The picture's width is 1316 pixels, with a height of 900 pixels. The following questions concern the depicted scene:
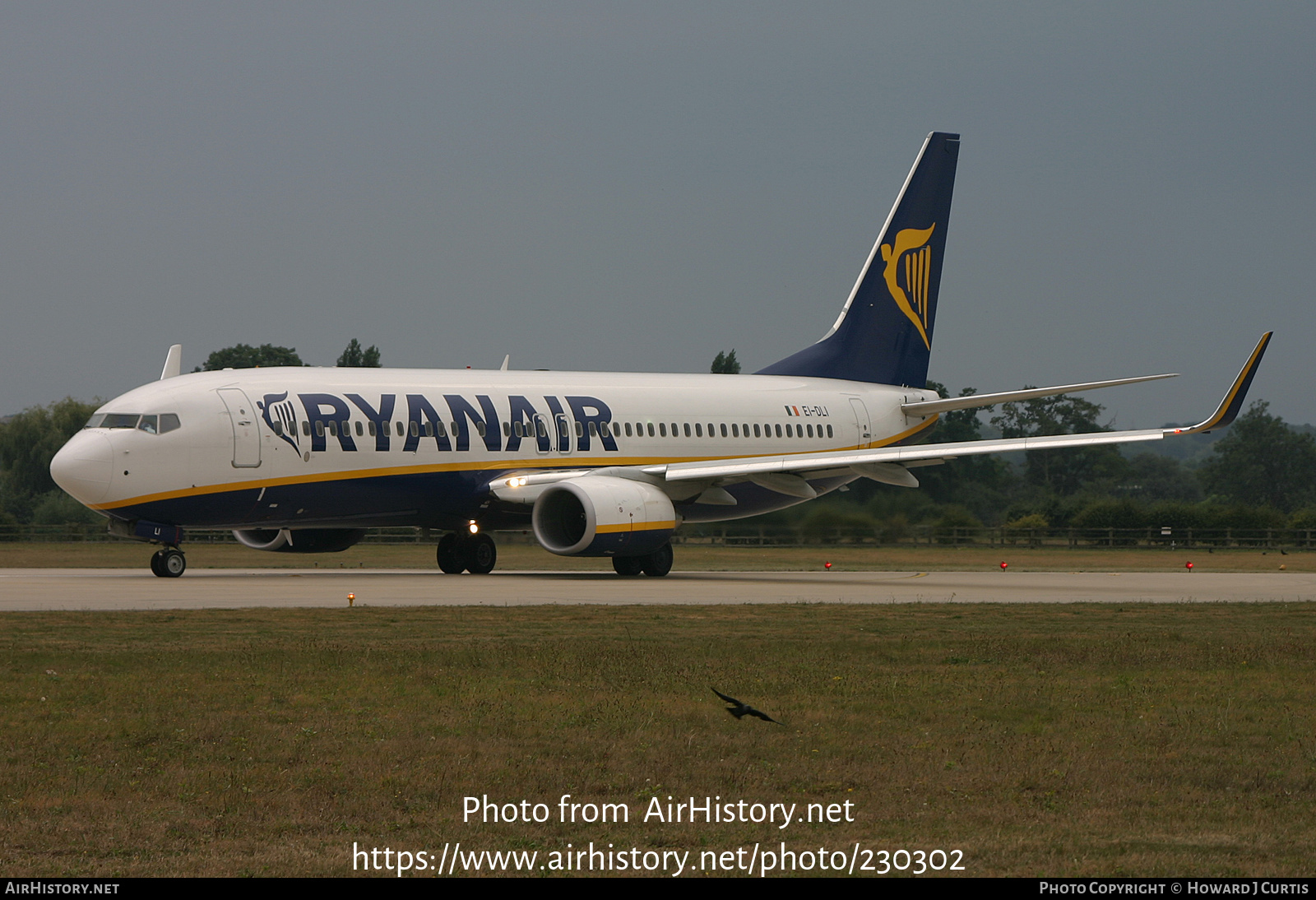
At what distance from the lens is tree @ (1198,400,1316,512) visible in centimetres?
10425

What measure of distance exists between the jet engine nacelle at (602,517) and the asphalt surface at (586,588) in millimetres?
719

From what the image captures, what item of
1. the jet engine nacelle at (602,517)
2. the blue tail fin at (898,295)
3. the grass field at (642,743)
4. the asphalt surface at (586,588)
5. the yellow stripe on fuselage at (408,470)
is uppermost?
the blue tail fin at (898,295)

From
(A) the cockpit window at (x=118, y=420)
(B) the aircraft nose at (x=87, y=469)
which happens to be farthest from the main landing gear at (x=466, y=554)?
(B) the aircraft nose at (x=87, y=469)

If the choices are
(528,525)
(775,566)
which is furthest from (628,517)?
(775,566)

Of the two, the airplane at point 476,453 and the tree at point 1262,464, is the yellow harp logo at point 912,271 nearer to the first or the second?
the airplane at point 476,453

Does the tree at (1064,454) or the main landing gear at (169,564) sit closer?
the main landing gear at (169,564)

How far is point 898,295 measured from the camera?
4000cm

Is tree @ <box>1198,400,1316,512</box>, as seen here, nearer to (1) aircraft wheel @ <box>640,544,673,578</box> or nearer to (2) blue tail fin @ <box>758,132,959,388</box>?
(2) blue tail fin @ <box>758,132,959,388</box>

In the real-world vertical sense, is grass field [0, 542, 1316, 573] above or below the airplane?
below

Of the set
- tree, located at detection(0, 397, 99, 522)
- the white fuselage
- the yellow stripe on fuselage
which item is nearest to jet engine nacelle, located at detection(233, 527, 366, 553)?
the white fuselage

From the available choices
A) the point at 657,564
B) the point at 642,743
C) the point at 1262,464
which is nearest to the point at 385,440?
the point at 657,564

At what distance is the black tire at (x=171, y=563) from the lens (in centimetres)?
2870

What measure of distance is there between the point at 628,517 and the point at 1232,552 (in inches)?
1263

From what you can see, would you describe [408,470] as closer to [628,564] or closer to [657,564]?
[628,564]
